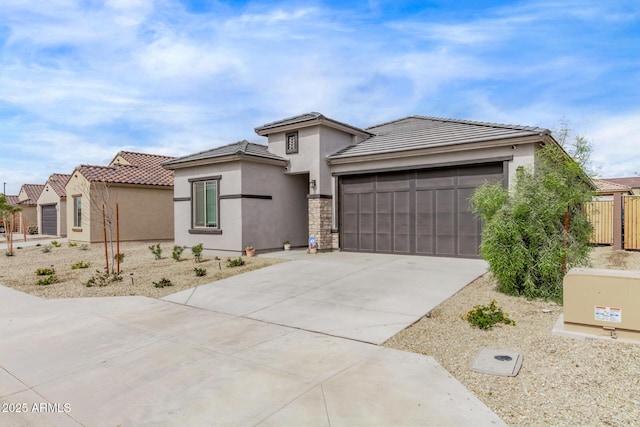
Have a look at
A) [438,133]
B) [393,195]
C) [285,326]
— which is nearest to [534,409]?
[285,326]

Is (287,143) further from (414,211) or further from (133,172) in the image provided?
(133,172)

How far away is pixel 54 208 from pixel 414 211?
87.3 feet

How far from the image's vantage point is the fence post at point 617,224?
14.0m

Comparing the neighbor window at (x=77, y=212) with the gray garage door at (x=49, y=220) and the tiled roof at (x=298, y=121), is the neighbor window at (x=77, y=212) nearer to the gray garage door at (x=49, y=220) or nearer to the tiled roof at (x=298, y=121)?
the gray garage door at (x=49, y=220)

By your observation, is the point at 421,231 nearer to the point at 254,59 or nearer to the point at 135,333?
the point at 254,59

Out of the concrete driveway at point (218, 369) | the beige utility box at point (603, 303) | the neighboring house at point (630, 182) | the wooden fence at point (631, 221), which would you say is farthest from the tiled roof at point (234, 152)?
the neighboring house at point (630, 182)

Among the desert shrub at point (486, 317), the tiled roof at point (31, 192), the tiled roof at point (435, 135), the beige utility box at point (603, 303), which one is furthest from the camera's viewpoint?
the tiled roof at point (31, 192)

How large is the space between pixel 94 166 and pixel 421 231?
692 inches

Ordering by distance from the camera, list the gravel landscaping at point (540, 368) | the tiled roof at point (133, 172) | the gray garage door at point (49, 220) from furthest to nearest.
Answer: the gray garage door at point (49, 220) < the tiled roof at point (133, 172) < the gravel landscaping at point (540, 368)

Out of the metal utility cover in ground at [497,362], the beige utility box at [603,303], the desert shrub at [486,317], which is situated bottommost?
the metal utility cover in ground at [497,362]

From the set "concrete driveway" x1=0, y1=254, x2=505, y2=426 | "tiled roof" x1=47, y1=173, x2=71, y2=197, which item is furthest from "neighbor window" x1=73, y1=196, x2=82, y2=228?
"concrete driveway" x1=0, y1=254, x2=505, y2=426

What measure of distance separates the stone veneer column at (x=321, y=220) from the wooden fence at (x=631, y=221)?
11332 millimetres

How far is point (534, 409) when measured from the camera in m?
3.24

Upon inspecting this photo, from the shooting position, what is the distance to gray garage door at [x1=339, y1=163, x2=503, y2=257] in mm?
11312
